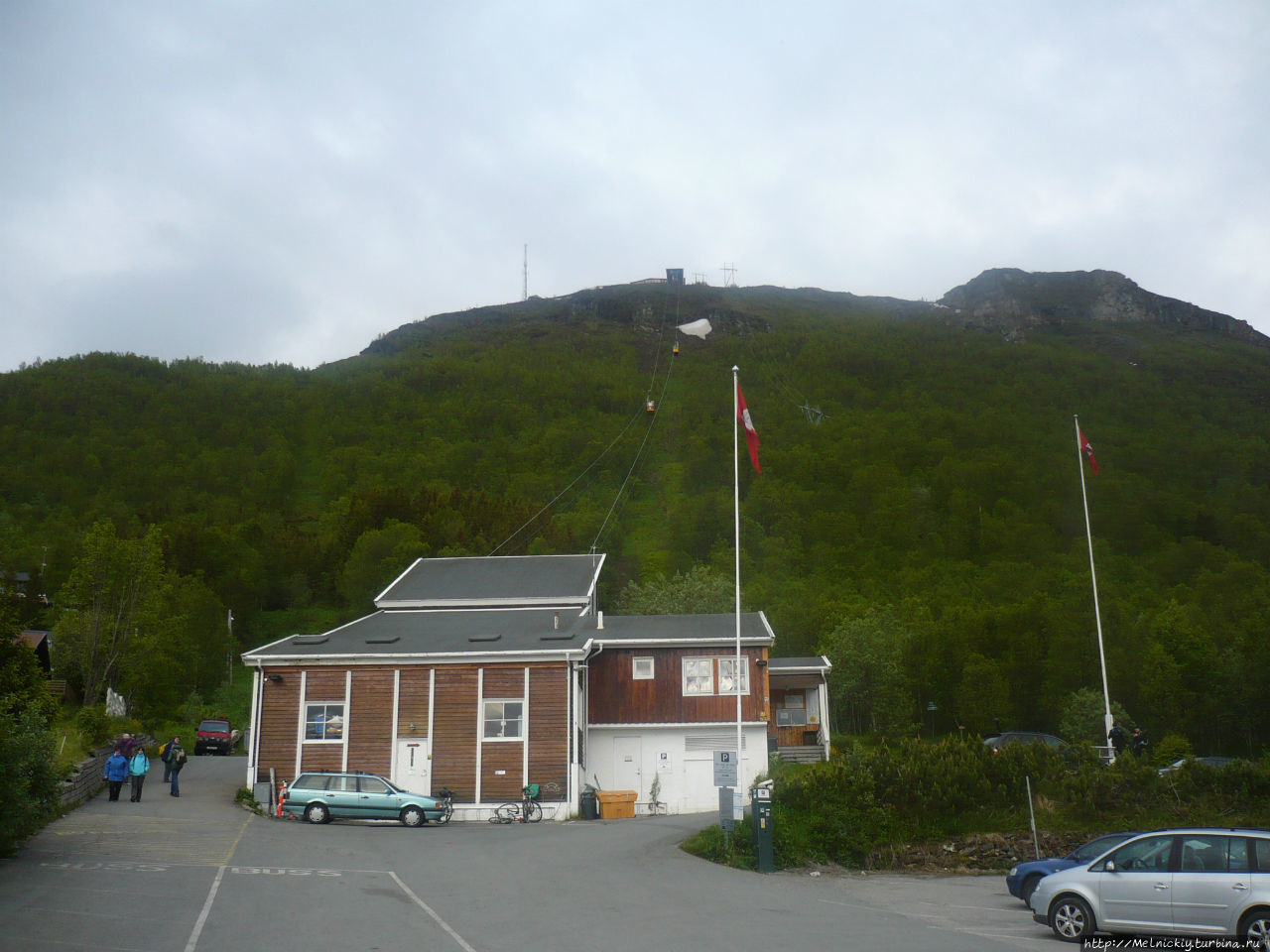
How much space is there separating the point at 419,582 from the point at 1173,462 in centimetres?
8892

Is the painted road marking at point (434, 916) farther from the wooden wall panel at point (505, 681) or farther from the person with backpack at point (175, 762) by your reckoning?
the person with backpack at point (175, 762)

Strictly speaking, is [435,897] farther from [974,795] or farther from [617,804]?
[617,804]

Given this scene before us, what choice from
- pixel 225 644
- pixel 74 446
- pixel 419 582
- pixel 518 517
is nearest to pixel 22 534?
pixel 74 446

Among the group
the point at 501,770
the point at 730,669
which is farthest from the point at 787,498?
the point at 501,770

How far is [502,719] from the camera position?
97.5ft

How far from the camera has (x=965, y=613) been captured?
6147 centimetres

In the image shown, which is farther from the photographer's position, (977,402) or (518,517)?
(977,402)

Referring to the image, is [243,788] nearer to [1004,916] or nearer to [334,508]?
[1004,916]

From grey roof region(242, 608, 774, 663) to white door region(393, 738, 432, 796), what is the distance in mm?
2609

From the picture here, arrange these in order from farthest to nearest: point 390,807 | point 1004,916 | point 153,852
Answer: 1. point 390,807
2. point 153,852
3. point 1004,916

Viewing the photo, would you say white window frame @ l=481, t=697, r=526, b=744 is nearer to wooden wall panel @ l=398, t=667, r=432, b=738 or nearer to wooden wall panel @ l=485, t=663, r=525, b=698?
wooden wall panel @ l=485, t=663, r=525, b=698

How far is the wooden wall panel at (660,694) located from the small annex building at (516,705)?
48 mm

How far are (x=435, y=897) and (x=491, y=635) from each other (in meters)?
17.5

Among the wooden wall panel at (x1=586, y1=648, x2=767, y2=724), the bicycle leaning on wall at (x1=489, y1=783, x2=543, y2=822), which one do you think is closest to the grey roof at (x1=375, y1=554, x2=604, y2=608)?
the wooden wall panel at (x1=586, y1=648, x2=767, y2=724)
